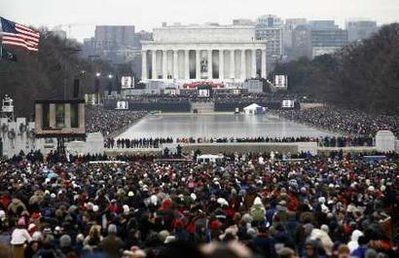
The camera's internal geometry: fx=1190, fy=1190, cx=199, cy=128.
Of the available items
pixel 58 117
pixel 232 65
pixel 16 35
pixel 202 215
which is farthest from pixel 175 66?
pixel 202 215

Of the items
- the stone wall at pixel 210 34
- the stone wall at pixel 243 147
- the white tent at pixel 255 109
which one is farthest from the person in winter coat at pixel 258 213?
the stone wall at pixel 210 34

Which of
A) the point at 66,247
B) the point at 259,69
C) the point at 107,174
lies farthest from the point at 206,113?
the point at 66,247

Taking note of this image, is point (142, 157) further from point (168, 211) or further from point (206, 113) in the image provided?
point (206, 113)

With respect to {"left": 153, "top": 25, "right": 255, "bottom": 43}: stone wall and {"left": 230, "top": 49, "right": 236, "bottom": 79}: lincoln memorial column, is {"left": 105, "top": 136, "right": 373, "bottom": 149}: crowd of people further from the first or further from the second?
{"left": 153, "top": 25, "right": 255, "bottom": 43}: stone wall

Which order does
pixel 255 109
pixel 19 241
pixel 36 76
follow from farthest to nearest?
1. pixel 255 109
2. pixel 36 76
3. pixel 19 241

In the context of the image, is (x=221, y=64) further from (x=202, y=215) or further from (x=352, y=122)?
(x=202, y=215)

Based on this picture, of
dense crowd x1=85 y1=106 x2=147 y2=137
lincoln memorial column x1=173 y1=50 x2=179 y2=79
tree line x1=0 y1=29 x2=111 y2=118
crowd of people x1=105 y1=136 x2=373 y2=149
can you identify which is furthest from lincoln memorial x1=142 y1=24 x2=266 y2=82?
A: crowd of people x1=105 y1=136 x2=373 y2=149
